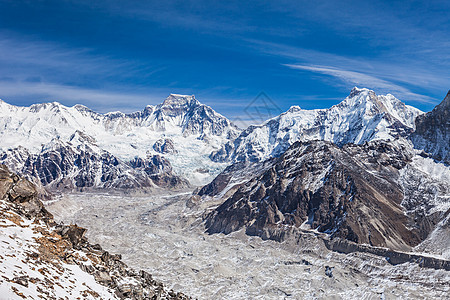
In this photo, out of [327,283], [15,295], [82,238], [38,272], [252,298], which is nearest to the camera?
[15,295]

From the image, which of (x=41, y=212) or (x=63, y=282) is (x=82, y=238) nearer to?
(x=41, y=212)

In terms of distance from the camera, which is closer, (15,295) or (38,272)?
(15,295)

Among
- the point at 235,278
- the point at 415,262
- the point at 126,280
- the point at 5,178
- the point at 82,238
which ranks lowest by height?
the point at 235,278

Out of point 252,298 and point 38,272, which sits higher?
point 38,272

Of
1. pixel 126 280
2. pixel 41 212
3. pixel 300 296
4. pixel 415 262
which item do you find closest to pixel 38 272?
pixel 126 280

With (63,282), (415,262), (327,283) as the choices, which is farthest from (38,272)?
(415,262)

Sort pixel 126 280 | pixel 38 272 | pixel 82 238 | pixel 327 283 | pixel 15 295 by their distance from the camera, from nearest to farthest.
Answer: pixel 15 295 < pixel 38 272 < pixel 126 280 < pixel 82 238 < pixel 327 283

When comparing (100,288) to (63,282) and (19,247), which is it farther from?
(19,247)
